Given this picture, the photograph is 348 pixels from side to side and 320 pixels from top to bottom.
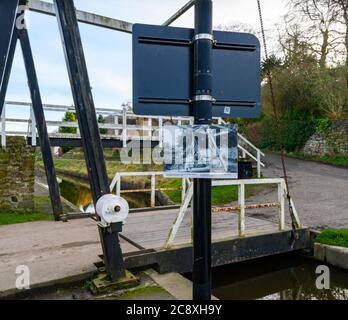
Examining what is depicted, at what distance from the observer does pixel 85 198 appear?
17703 mm

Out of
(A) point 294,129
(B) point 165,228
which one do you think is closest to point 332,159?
(A) point 294,129

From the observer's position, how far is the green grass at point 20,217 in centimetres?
679

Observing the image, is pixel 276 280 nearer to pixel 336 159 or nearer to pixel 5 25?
pixel 5 25

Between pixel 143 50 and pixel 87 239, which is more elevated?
pixel 143 50

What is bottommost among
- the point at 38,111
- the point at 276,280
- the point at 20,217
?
the point at 276,280

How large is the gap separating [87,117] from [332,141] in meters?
15.3

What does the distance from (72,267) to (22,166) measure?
4.77 metres

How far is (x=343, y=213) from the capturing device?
23.1ft

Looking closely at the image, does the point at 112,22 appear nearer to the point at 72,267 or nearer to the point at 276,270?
the point at 72,267

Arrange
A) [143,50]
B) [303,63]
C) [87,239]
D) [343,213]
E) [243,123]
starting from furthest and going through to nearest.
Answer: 1. [243,123]
2. [303,63]
3. [343,213]
4. [87,239]
5. [143,50]

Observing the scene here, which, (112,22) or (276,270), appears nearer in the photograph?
(112,22)

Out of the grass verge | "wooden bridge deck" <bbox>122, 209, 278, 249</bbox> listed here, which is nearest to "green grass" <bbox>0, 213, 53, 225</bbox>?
"wooden bridge deck" <bbox>122, 209, 278, 249</bbox>
